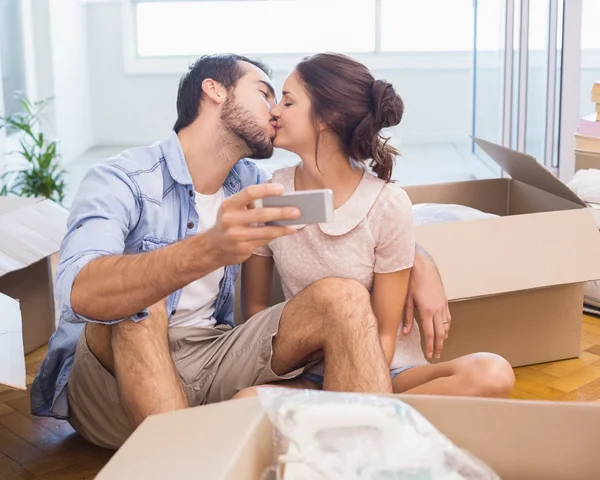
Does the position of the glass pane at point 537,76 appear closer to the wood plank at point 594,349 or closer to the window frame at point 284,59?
the wood plank at point 594,349

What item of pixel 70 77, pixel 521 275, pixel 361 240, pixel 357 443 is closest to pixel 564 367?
pixel 521 275

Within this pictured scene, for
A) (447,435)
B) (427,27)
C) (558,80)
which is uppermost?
(427,27)

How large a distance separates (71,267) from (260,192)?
45cm

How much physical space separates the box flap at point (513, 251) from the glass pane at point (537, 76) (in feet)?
5.63

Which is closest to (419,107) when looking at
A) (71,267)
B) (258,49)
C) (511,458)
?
(258,49)

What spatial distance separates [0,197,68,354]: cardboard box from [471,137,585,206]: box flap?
46.2 inches

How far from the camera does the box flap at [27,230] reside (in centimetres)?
199

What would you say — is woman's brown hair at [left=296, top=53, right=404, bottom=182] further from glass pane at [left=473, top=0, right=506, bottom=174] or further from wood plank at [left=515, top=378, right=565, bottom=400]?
glass pane at [left=473, top=0, right=506, bottom=174]

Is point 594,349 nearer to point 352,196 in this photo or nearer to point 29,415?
point 352,196

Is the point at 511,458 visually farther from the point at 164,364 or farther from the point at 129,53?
the point at 129,53

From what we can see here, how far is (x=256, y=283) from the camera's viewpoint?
1.73 meters

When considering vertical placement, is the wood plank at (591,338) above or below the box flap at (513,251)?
below

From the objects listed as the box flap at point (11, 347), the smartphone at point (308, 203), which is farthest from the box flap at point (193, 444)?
the box flap at point (11, 347)

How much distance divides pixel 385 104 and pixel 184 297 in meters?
0.53
